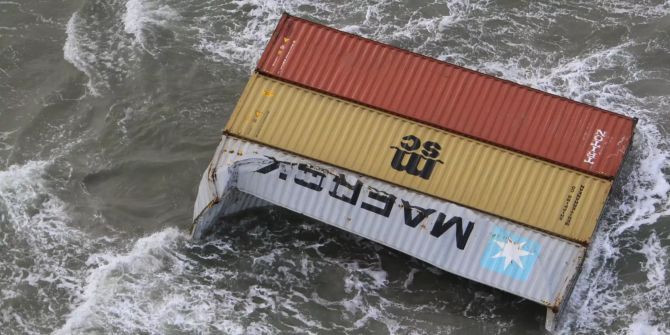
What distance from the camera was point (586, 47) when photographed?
123 feet

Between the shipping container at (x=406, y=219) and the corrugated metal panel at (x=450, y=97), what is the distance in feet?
8.94

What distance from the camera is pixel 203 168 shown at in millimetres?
33375

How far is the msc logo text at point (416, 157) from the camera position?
1113 inches

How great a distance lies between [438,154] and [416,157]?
723mm

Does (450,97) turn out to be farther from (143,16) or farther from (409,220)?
(143,16)

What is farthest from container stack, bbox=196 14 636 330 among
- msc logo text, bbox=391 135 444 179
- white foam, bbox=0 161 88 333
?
white foam, bbox=0 161 88 333

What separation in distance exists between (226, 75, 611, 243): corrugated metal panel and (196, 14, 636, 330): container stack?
35 millimetres

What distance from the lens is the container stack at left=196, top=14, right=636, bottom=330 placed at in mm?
27312

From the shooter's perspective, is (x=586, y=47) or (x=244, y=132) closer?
(x=244, y=132)

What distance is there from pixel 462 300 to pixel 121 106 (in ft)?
51.6

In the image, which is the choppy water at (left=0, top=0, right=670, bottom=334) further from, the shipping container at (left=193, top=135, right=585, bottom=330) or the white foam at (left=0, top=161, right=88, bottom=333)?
the shipping container at (left=193, top=135, right=585, bottom=330)

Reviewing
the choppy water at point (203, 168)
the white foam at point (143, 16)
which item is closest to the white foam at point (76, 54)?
the choppy water at point (203, 168)

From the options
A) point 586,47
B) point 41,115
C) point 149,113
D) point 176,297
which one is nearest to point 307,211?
point 176,297

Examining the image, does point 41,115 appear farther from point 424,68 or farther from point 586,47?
point 586,47
